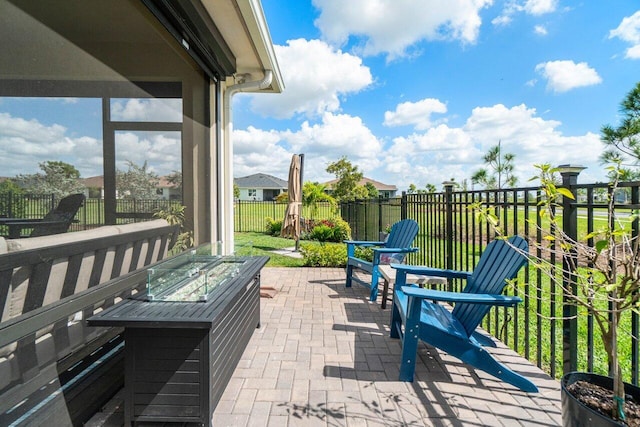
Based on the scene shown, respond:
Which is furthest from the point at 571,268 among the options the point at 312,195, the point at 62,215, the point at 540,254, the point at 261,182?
the point at 261,182

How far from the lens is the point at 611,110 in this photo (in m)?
8.80

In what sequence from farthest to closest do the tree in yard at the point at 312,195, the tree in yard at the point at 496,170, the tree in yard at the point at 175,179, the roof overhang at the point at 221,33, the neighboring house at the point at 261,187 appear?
the neighboring house at the point at 261,187 < the tree in yard at the point at 496,170 < the tree in yard at the point at 312,195 < the tree in yard at the point at 175,179 < the roof overhang at the point at 221,33

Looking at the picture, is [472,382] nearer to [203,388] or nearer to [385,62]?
[203,388]

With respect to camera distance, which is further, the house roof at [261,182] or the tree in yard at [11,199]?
the house roof at [261,182]

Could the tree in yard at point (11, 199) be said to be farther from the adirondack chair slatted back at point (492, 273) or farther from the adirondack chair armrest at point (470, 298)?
the adirondack chair slatted back at point (492, 273)

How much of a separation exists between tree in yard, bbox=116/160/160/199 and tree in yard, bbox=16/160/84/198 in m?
0.47

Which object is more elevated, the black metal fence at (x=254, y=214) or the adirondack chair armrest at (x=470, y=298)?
the black metal fence at (x=254, y=214)

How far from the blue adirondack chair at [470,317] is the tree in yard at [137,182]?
6.78 ft

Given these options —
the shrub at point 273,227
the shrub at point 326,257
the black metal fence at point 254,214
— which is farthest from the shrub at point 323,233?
the shrub at point 326,257

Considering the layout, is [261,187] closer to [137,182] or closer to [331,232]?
[331,232]

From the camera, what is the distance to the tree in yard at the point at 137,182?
7.63ft

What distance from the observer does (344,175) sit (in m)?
20.2

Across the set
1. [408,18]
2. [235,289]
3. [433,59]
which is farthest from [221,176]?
[433,59]

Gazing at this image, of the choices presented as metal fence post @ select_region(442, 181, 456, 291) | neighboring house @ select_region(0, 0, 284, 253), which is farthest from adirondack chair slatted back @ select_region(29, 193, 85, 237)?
metal fence post @ select_region(442, 181, 456, 291)
